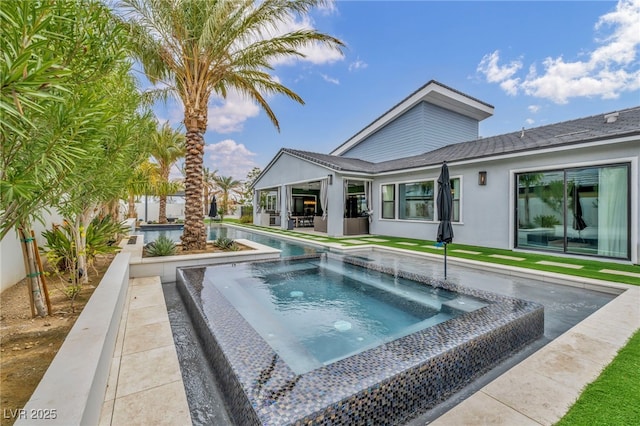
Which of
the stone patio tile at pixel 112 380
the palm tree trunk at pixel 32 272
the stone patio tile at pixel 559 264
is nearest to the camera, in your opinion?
the stone patio tile at pixel 112 380

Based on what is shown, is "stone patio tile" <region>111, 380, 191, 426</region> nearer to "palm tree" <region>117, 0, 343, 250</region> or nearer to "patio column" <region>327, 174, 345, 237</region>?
"palm tree" <region>117, 0, 343, 250</region>

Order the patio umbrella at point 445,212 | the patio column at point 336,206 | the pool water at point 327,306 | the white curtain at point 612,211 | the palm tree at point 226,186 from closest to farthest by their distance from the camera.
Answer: the pool water at point 327,306 → the patio umbrella at point 445,212 → the white curtain at point 612,211 → the patio column at point 336,206 → the palm tree at point 226,186

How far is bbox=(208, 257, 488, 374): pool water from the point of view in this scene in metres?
4.21

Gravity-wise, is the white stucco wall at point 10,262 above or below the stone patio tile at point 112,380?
above

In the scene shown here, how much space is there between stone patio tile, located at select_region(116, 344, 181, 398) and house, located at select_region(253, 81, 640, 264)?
37.0 ft

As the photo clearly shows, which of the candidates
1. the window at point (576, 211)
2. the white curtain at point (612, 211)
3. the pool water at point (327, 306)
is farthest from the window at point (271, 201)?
the white curtain at point (612, 211)

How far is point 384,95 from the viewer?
963 inches

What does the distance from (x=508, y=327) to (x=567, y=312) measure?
2.34m

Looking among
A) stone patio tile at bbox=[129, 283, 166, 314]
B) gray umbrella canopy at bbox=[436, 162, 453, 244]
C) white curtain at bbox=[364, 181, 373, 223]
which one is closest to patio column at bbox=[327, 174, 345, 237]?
white curtain at bbox=[364, 181, 373, 223]

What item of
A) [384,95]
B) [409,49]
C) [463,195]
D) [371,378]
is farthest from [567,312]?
[384,95]

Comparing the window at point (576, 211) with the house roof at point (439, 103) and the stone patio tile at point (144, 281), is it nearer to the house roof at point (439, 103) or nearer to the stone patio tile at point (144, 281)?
the house roof at point (439, 103)

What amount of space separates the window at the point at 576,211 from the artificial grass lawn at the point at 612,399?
710 cm

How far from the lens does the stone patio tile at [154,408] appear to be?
2.39 meters

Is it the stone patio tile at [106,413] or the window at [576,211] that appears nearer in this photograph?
the stone patio tile at [106,413]
